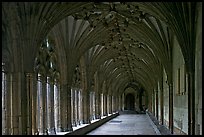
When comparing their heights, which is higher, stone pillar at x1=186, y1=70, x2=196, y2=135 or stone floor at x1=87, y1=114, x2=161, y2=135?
stone pillar at x1=186, y1=70, x2=196, y2=135

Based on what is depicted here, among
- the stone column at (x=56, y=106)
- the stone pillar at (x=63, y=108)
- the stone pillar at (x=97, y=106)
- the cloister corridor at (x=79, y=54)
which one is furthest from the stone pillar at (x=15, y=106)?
the stone pillar at (x=97, y=106)

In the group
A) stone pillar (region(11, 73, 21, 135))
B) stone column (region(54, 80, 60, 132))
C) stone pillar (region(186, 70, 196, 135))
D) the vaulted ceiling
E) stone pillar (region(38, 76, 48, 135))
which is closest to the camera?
stone pillar (region(186, 70, 196, 135))

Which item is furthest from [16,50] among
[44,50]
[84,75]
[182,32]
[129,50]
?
[129,50]

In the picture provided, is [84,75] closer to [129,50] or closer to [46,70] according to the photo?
[129,50]

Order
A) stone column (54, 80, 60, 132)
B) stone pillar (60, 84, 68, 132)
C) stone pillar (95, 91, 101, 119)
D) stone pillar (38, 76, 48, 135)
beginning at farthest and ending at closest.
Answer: stone pillar (95, 91, 101, 119) → stone pillar (60, 84, 68, 132) → stone column (54, 80, 60, 132) → stone pillar (38, 76, 48, 135)

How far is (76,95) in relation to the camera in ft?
69.3

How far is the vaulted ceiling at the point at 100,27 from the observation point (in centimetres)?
1113

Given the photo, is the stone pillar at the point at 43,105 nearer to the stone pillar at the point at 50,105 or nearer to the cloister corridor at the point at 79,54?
the cloister corridor at the point at 79,54

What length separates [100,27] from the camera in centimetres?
1850

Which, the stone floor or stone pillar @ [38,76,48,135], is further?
the stone floor

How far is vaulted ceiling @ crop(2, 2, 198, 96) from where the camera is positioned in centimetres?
1113

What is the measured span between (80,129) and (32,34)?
748 centimetres

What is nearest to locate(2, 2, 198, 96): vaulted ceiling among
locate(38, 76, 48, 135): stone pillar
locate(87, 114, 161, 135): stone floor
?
locate(38, 76, 48, 135): stone pillar

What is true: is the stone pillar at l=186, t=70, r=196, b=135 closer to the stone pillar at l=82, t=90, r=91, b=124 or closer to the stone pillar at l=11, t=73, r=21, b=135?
the stone pillar at l=11, t=73, r=21, b=135
